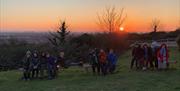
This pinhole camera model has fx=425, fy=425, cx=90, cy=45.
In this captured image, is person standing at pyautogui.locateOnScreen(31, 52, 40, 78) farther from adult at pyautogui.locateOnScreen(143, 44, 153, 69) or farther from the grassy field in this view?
adult at pyautogui.locateOnScreen(143, 44, 153, 69)

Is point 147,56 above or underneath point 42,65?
above

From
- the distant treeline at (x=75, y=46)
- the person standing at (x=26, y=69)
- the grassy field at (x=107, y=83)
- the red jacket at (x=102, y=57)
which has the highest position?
the distant treeline at (x=75, y=46)

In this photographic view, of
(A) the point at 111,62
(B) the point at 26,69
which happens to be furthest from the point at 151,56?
(B) the point at 26,69

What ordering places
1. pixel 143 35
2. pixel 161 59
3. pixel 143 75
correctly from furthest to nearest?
pixel 143 35 < pixel 161 59 < pixel 143 75

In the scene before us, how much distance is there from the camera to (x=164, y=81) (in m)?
18.6

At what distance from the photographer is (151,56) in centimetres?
2348

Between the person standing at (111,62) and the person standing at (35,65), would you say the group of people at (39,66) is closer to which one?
the person standing at (35,65)

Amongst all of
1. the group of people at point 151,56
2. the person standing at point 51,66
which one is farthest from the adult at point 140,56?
the person standing at point 51,66

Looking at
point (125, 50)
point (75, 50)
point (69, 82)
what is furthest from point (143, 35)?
point (69, 82)

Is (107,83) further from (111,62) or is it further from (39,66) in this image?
(39,66)

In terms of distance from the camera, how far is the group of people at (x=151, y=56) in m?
23.3

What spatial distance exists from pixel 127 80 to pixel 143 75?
1.83 m

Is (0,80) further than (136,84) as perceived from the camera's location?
Yes

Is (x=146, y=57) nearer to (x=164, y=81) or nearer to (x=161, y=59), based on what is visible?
(x=161, y=59)
